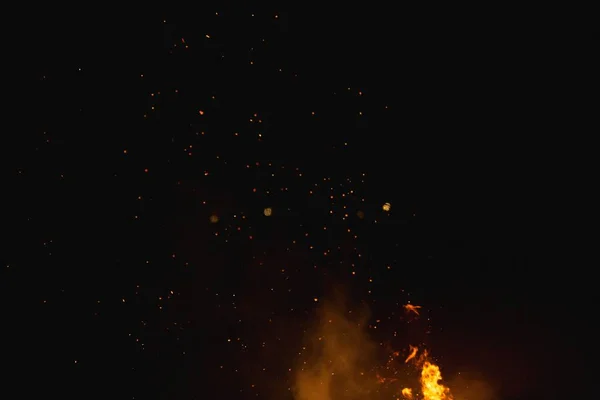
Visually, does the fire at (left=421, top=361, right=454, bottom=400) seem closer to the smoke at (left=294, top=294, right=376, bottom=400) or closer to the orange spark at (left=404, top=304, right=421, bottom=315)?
the smoke at (left=294, top=294, right=376, bottom=400)

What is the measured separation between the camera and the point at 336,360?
18.3ft

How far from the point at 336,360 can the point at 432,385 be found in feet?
4.12

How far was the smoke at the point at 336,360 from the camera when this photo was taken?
17.6 ft

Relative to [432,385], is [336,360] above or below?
above

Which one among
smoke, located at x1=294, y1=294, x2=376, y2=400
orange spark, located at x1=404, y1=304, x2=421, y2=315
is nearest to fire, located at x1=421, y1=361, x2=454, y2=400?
smoke, located at x1=294, y1=294, x2=376, y2=400

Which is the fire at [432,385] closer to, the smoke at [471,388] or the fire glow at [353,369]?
the fire glow at [353,369]

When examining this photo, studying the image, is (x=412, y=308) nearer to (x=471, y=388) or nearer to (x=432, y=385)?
(x=432, y=385)

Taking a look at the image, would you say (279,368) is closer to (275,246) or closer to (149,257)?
(275,246)

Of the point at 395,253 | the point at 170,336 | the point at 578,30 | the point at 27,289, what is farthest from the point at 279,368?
the point at 578,30

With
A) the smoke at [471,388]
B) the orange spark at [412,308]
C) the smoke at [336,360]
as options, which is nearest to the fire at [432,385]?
the smoke at [471,388]

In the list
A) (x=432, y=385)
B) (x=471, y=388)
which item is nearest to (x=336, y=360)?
(x=432, y=385)

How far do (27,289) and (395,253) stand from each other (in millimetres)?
3686

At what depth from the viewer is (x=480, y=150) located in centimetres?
394

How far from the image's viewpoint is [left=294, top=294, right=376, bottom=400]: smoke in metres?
5.37
